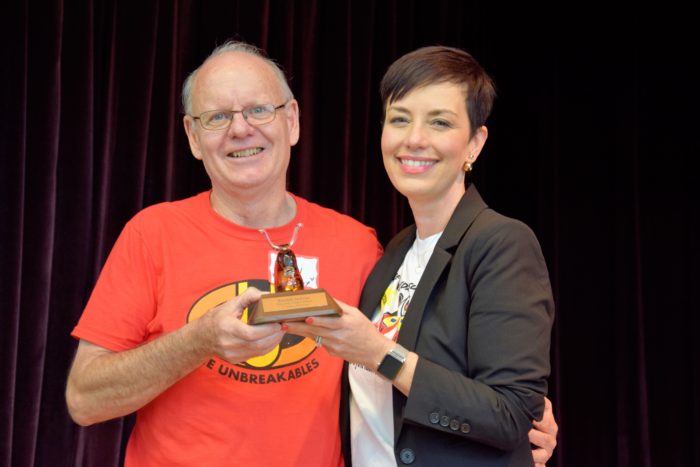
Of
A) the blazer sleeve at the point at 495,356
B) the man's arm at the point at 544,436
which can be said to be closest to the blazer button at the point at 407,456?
the blazer sleeve at the point at 495,356

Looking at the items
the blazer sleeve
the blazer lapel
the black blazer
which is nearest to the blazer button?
the black blazer

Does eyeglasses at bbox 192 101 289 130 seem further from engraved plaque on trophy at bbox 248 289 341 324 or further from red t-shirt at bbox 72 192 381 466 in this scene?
engraved plaque on trophy at bbox 248 289 341 324

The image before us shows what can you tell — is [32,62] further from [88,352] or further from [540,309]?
[540,309]

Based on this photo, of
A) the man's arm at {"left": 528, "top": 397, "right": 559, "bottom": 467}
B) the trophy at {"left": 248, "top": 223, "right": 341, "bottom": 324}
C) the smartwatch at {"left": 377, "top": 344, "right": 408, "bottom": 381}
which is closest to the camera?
the trophy at {"left": 248, "top": 223, "right": 341, "bottom": 324}

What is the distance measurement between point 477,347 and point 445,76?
2.31 ft

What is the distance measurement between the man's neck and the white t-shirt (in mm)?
420

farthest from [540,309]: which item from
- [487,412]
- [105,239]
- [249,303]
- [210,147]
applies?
[105,239]

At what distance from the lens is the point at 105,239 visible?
9.55 ft

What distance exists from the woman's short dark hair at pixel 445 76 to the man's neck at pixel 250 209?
19.3 inches

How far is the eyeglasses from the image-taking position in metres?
2.19

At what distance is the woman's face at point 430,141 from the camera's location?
6.36 feet

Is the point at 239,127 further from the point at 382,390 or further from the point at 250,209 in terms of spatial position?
the point at 382,390

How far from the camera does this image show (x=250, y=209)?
2.20m

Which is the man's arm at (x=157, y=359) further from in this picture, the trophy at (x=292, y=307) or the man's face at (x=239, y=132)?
the man's face at (x=239, y=132)
